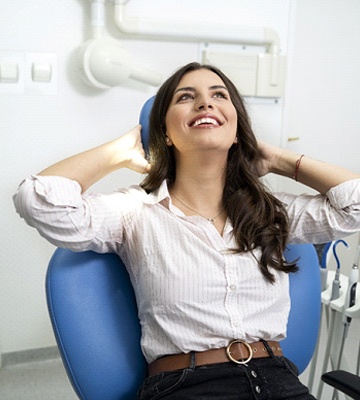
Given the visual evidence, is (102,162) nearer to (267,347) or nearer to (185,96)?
(185,96)

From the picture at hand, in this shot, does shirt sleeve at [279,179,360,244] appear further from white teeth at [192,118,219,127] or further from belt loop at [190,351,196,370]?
belt loop at [190,351,196,370]

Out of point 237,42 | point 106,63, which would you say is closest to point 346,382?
point 106,63

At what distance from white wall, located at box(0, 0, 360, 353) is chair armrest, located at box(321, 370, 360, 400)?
4.44 feet

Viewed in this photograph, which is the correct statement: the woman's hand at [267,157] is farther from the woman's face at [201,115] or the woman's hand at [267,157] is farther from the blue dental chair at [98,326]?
the blue dental chair at [98,326]

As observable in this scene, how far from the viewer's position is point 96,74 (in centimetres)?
192

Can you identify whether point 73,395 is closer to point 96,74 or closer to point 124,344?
point 124,344

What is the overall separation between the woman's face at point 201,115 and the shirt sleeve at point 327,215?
0.27 meters

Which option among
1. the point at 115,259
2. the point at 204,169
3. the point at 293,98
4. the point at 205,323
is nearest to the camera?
the point at 205,323

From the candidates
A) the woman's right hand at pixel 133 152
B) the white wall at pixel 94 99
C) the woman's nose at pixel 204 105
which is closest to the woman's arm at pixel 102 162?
the woman's right hand at pixel 133 152

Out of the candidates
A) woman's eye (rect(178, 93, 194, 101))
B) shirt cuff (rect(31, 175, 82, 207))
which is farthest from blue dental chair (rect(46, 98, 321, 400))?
woman's eye (rect(178, 93, 194, 101))

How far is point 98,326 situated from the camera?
3.88ft

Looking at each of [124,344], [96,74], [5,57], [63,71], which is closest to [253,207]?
[124,344]

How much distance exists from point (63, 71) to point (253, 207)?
3.51 ft

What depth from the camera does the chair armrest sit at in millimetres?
1003
